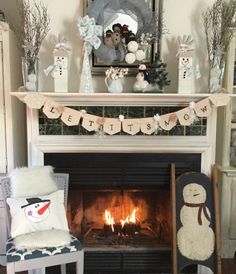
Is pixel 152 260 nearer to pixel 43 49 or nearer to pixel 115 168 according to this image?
pixel 115 168

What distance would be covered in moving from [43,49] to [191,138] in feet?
4.13

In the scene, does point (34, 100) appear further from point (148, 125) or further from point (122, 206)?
point (122, 206)

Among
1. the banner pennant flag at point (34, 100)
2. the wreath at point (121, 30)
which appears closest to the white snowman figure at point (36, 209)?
the banner pennant flag at point (34, 100)

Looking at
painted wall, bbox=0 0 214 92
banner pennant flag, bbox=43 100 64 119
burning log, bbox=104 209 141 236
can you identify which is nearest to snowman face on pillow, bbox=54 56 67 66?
painted wall, bbox=0 0 214 92

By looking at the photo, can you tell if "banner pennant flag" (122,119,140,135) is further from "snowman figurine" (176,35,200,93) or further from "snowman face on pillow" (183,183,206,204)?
"snowman face on pillow" (183,183,206,204)

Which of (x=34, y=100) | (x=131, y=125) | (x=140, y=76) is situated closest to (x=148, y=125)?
(x=131, y=125)

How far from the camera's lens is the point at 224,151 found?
2898 mm

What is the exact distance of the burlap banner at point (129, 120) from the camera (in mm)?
2426

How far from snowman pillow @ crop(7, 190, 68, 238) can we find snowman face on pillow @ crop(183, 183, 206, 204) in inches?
34.9

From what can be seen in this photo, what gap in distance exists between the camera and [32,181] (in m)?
2.35

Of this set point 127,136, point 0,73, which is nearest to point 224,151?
point 127,136

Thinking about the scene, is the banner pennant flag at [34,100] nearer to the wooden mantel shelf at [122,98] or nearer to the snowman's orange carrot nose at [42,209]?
the wooden mantel shelf at [122,98]

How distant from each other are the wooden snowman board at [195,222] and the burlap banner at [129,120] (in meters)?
0.38

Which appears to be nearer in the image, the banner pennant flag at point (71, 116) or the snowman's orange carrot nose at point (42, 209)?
the snowman's orange carrot nose at point (42, 209)
